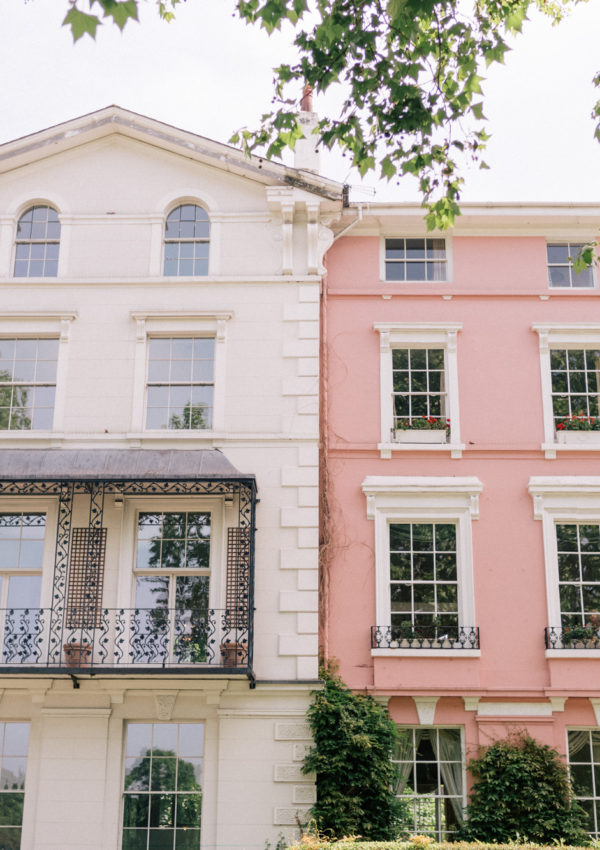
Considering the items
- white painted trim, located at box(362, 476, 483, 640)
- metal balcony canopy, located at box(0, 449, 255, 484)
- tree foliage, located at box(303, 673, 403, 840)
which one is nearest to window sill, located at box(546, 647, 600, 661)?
white painted trim, located at box(362, 476, 483, 640)

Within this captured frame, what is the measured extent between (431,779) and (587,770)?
2395 millimetres

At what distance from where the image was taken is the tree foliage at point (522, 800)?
584 inches

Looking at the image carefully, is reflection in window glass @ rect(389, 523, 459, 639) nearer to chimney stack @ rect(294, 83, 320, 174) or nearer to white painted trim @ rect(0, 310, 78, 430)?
white painted trim @ rect(0, 310, 78, 430)

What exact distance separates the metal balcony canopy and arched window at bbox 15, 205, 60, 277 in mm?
3368

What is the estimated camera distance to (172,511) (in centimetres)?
1650

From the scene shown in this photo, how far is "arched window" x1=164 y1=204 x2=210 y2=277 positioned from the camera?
17.8 metres

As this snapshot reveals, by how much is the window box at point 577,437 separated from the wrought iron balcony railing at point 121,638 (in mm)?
6025

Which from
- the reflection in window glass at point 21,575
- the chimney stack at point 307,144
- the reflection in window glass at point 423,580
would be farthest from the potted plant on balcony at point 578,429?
the reflection in window glass at point 21,575

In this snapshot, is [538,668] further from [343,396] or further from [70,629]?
[70,629]

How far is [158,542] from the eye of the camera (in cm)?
1638

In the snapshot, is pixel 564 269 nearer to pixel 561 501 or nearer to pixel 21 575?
pixel 561 501

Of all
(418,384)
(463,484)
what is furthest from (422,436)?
(463,484)

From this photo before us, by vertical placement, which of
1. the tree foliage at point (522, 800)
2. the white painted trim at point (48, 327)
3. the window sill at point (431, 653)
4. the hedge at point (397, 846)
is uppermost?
the white painted trim at point (48, 327)

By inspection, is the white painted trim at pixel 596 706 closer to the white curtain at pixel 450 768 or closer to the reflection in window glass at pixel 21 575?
the white curtain at pixel 450 768
